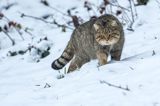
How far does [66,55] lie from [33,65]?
1.36m

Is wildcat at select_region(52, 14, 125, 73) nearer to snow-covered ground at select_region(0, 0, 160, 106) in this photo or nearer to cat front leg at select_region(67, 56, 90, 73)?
cat front leg at select_region(67, 56, 90, 73)

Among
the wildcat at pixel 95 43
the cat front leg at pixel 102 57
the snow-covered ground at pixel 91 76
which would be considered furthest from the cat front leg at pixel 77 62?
the cat front leg at pixel 102 57

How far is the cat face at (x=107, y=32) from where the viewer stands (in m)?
8.05

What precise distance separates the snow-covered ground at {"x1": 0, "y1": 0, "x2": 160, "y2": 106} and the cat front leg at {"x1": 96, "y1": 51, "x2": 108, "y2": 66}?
0.11 m

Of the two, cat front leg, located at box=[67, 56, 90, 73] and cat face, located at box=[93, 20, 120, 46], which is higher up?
cat face, located at box=[93, 20, 120, 46]

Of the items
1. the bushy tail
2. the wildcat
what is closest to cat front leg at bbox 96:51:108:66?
the wildcat

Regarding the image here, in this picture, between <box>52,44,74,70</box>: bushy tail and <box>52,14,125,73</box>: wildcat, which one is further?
<box>52,44,74,70</box>: bushy tail

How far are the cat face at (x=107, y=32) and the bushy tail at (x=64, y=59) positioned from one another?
95 centimetres

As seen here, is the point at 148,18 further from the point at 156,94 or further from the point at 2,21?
the point at 156,94

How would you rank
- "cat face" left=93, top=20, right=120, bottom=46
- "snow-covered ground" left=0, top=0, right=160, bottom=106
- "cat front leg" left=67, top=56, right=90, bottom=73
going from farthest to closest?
"cat front leg" left=67, top=56, right=90, bottom=73, "cat face" left=93, top=20, right=120, bottom=46, "snow-covered ground" left=0, top=0, right=160, bottom=106

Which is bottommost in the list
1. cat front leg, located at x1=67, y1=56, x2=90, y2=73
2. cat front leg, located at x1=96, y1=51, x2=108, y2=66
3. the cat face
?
cat front leg, located at x1=67, y1=56, x2=90, y2=73

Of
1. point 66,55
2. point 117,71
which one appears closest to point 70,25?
point 66,55

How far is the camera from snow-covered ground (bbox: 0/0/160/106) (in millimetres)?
6137

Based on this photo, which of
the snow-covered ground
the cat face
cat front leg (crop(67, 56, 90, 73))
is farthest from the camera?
cat front leg (crop(67, 56, 90, 73))
